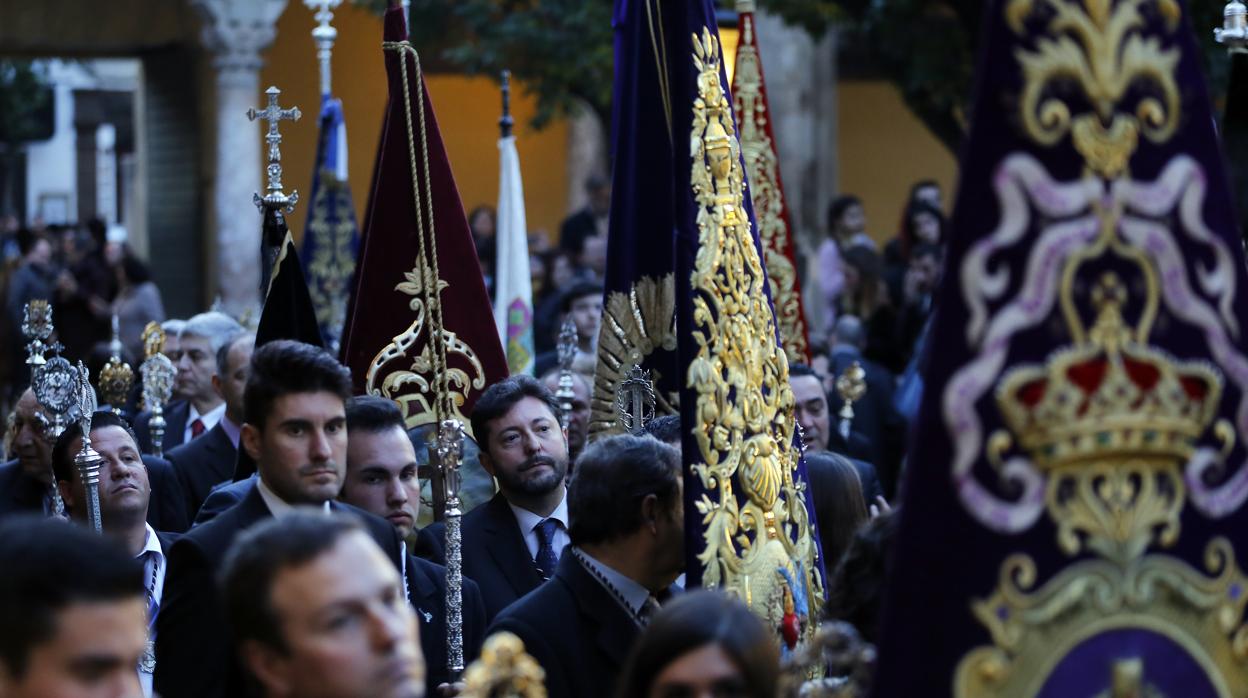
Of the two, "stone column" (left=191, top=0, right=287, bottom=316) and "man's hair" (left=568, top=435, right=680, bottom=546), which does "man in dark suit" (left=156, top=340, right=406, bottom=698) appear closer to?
"man's hair" (left=568, top=435, right=680, bottom=546)

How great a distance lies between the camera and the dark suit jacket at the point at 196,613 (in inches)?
183

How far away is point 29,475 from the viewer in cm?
691

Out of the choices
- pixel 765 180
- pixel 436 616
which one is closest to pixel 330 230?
pixel 765 180

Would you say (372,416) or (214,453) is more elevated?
(372,416)

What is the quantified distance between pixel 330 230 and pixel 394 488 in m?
6.16

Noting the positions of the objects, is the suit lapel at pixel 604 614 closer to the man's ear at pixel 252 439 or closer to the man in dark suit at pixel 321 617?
the man's ear at pixel 252 439

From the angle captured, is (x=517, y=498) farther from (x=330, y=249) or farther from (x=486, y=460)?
(x=330, y=249)

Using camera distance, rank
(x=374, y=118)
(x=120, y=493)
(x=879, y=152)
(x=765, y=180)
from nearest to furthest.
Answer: (x=120, y=493), (x=765, y=180), (x=374, y=118), (x=879, y=152)

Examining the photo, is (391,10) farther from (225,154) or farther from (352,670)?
(225,154)

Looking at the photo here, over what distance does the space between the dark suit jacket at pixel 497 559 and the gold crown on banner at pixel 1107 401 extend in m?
3.24

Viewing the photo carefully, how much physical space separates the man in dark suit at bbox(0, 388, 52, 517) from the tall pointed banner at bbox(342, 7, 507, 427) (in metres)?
1.03

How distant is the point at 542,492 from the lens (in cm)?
634

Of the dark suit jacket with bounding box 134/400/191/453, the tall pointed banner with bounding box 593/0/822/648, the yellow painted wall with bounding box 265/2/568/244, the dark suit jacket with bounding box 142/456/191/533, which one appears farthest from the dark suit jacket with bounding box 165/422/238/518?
the yellow painted wall with bounding box 265/2/568/244

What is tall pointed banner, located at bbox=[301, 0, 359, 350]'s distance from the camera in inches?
463
